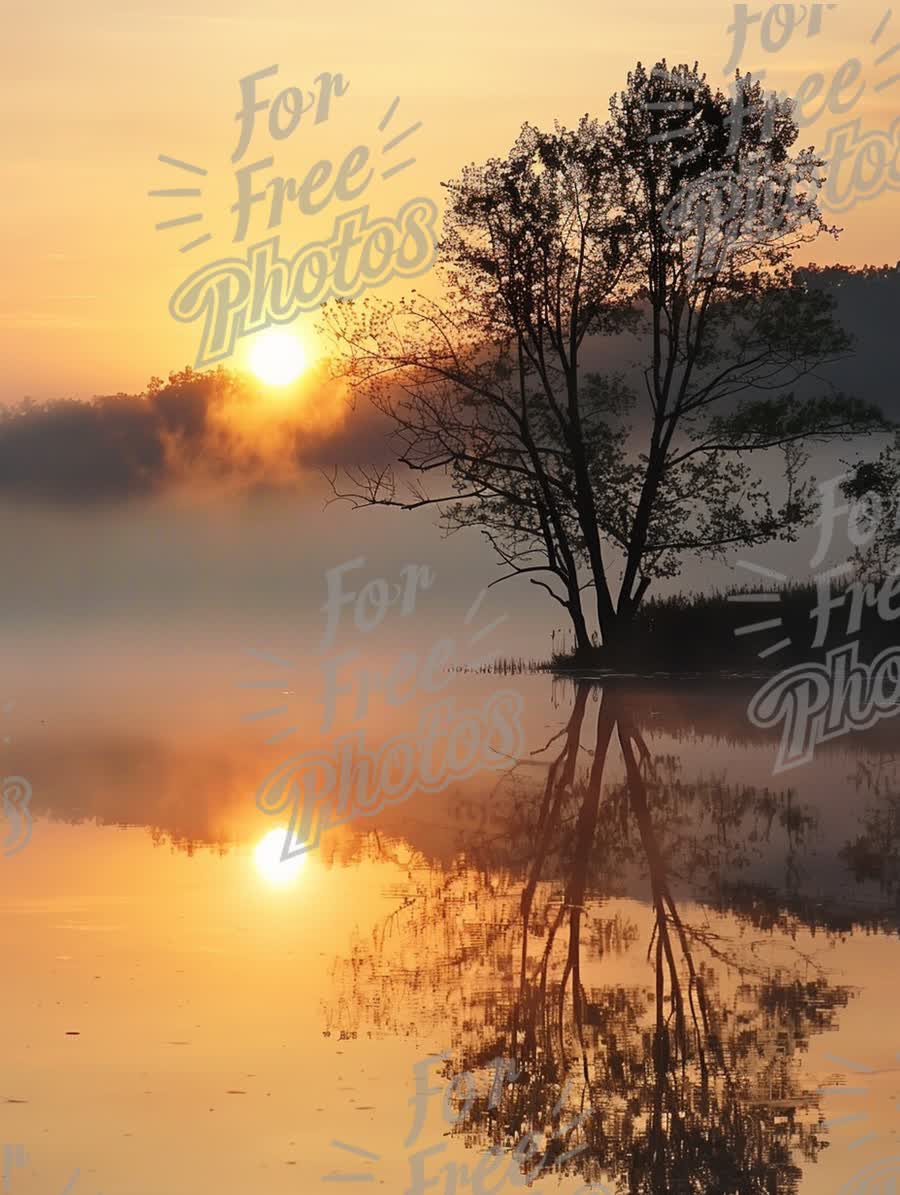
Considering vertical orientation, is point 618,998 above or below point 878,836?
below

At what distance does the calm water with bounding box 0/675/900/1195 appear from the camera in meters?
8.29

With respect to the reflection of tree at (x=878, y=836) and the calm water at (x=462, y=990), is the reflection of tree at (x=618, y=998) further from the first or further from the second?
the reflection of tree at (x=878, y=836)

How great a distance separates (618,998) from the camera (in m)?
11.1

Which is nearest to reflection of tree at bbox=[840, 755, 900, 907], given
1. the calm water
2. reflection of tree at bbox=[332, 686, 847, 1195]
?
the calm water

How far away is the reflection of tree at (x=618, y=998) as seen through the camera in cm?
847

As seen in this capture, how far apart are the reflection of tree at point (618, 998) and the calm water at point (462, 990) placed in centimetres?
3

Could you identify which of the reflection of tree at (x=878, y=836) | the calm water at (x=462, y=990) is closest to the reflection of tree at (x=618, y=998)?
the calm water at (x=462, y=990)

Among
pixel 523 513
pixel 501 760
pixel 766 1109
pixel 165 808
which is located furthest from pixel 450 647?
pixel 766 1109

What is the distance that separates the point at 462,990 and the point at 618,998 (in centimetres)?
96

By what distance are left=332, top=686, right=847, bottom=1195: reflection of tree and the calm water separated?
1.0 inches

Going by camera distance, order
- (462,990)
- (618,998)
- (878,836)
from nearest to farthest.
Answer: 1. (618,998)
2. (462,990)
3. (878,836)

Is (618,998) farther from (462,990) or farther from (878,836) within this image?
(878,836)

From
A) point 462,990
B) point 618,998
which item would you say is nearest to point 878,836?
point 618,998

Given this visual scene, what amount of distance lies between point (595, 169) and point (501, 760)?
15.9 m
